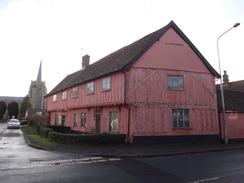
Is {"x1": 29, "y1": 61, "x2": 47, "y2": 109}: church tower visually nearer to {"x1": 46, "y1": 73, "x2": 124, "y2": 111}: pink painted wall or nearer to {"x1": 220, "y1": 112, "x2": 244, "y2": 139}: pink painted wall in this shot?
{"x1": 46, "y1": 73, "x2": 124, "y2": 111}: pink painted wall

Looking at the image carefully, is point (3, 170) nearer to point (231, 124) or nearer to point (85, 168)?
point (85, 168)

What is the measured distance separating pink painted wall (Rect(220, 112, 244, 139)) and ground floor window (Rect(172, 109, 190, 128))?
12.2ft

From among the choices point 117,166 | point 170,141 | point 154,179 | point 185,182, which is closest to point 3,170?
point 117,166

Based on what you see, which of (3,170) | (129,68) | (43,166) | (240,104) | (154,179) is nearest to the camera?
(154,179)

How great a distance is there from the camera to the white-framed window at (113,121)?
16438 mm

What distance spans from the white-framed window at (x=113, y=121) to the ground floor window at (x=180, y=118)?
4704mm

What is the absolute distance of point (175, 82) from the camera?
1681 centimetres

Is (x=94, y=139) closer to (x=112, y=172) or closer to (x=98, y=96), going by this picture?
(x=98, y=96)

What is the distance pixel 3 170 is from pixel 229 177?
8.16 m

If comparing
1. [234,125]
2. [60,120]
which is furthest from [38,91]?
[234,125]

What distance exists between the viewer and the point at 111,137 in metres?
14.3

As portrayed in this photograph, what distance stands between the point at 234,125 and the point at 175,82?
7.12 metres

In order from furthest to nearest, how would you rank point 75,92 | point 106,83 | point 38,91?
point 38,91 → point 75,92 → point 106,83

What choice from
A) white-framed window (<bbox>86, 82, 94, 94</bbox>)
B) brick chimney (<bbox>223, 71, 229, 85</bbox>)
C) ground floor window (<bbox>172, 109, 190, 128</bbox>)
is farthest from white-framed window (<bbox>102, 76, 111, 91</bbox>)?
brick chimney (<bbox>223, 71, 229, 85</bbox>)
